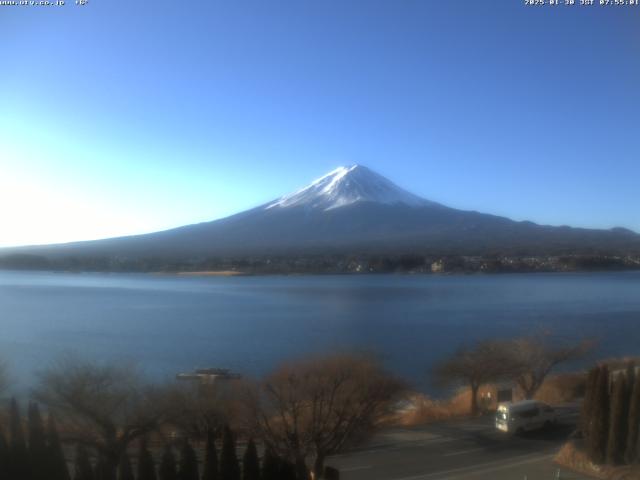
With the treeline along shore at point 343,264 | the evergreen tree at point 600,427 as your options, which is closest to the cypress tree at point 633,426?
the evergreen tree at point 600,427

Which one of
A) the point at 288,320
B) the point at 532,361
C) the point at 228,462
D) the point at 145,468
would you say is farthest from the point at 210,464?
the point at 288,320

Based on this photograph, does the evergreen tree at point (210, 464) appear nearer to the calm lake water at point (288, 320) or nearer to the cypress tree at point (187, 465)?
the cypress tree at point (187, 465)

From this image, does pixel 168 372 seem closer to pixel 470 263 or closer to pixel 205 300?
pixel 205 300

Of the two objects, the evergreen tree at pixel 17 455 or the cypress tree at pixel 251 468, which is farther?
the cypress tree at pixel 251 468

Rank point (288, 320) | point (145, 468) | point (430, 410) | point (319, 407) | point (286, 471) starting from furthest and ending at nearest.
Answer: point (288, 320), point (430, 410), point (319, 407), point (286, 471), point (145, 468)

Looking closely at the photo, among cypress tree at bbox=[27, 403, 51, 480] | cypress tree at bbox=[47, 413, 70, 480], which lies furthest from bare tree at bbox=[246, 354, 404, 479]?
cypress tree at bbox=[27, 403, 51, 480]

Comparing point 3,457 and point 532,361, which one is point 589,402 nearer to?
point 532,361
